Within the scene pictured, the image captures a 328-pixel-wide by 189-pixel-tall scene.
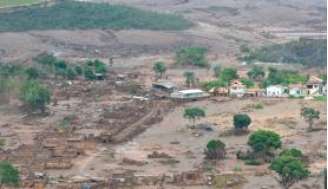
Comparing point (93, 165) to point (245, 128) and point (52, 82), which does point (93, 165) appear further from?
point (52, 82)

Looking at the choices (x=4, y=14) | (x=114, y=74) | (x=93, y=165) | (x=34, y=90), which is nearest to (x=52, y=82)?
(x=114, y=74)

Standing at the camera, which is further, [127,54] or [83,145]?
[127,54]

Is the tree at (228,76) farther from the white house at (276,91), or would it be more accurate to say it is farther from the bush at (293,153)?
the bush at (293,153)

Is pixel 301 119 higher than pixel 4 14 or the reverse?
the reverse

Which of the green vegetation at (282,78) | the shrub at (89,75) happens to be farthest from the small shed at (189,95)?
the shrub at (89,75)

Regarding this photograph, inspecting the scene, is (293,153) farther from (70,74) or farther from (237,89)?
(70,74)

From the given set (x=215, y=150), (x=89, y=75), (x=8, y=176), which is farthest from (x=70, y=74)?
(x=8, y=176)

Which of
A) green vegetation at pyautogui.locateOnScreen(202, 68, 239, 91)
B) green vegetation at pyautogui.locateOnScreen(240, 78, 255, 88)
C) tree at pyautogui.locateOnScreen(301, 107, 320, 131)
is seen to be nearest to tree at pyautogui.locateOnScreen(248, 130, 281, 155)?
tree at pyautogui.locateOnScreen(301, 107, 320, 131)
